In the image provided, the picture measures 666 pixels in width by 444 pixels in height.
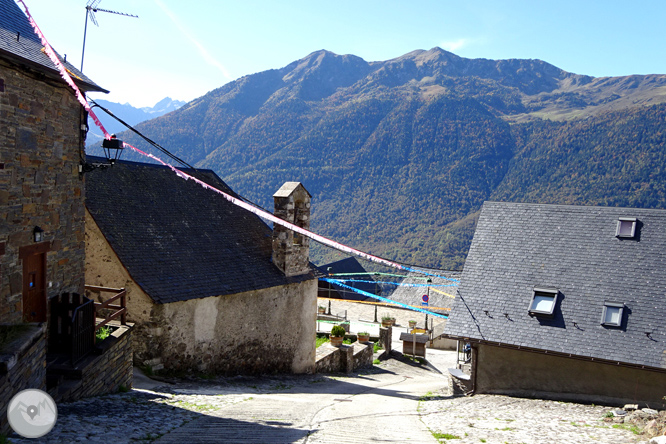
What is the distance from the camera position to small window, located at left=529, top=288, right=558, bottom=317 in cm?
1235

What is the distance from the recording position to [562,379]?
38.9 feet

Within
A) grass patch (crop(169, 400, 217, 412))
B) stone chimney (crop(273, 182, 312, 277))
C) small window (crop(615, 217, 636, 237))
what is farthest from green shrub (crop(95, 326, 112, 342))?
small window (crop(615, 217, 636, 237))

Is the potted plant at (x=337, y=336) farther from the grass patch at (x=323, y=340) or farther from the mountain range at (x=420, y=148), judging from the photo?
the mountain range at (x=420, y=148)

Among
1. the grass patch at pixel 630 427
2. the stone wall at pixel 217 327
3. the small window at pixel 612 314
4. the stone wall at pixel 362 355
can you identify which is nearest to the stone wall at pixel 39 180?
the stone wall at pixel 217 327

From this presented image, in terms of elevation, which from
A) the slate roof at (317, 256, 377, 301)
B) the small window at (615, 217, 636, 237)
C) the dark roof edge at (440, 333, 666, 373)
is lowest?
the slate roof at (317, 256, 377, 301)

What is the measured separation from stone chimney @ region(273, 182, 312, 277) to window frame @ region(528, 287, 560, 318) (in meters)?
7.26

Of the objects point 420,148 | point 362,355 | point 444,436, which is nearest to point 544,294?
point 444,436

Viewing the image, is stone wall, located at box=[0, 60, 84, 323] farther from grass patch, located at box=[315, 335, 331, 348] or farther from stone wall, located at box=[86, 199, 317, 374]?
grass patch, located at box=[315, 335, 331, 348]

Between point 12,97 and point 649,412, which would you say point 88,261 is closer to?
point 12,97

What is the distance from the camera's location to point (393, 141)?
458 ft

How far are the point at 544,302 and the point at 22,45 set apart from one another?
40.2 ft

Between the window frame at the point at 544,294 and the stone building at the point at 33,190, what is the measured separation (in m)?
10.4

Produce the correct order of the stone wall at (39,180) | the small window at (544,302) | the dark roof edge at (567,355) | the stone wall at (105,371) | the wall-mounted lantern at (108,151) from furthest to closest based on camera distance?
the small window at (544,302) < the dark roof edge at (567,355) < the wall-mounted lantern at (108,151) < the stone wall at (105,371) < the stone wall at (39,180)

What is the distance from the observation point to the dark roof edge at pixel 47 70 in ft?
23.7
